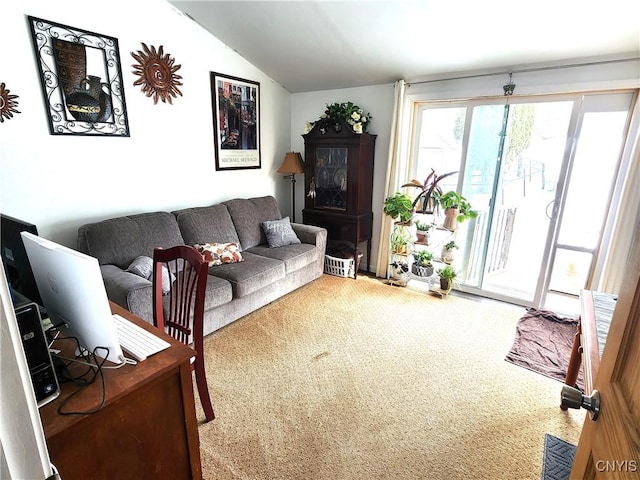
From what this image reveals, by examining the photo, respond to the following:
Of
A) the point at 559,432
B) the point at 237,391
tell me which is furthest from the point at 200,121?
the point at 559,432

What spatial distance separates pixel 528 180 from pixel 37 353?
356cm

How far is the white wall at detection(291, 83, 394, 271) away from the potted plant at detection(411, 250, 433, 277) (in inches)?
23.2

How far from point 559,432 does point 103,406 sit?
84.4 inches

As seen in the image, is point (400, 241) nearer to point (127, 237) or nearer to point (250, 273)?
point (250, 273)

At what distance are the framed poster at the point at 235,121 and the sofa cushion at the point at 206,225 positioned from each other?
0.58 metres

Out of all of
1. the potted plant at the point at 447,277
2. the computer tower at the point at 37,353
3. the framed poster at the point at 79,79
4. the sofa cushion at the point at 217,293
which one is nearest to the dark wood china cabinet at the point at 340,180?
the potted plant at the point at 447,277

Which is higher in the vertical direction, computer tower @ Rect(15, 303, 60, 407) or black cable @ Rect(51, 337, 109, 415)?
computer tower @ Rect(15, 303, 60, 407)

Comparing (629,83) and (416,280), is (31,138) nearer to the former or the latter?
(416,280)

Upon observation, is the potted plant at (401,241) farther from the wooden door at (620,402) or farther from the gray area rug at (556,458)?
the wooden door at (620,402)

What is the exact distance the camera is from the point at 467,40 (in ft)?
8.51

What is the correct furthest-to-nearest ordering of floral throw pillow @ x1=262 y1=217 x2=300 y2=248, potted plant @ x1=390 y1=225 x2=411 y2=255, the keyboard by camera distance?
1. potted plant @ x1=390 y1=225 x2=411 y2=255
2. floral throw pillow @ x1=262 y1=217 x2=300 y2=248
3. the keyboard

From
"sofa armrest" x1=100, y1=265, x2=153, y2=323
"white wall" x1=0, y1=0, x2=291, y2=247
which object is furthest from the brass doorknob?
"white wall" x1=0, y1=0, x2=291, y2=247

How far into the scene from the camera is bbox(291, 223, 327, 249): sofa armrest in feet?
11.8

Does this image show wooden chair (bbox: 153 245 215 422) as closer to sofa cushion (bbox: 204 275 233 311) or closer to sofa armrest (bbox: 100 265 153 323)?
sofa armrest (bbox: 100 265 153 323)
